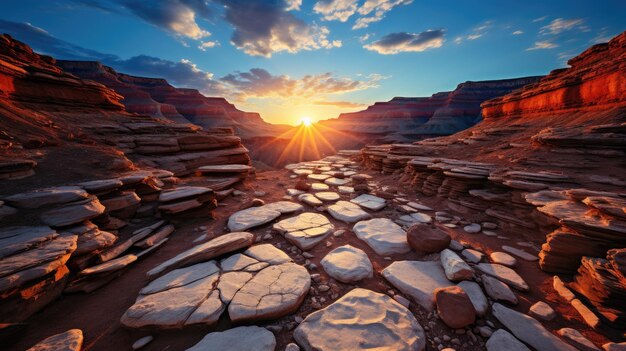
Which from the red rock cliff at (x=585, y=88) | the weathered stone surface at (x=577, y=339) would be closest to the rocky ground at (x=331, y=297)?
the weathered stone surface at (x=577, y=339)

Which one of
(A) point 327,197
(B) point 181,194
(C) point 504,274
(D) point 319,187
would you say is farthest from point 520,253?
(B) point 181,194

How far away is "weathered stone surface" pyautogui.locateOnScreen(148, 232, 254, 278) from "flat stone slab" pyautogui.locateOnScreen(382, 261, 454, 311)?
209cm

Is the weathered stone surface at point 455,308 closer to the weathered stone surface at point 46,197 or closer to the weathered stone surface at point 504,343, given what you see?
the weathered stone surface at point 504,343

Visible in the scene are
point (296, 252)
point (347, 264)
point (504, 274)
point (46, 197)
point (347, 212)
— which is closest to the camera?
point (504, 274)

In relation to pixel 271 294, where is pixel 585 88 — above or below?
above

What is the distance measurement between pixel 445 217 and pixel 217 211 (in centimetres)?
525

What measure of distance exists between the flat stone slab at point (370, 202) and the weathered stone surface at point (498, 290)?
2.51 metres

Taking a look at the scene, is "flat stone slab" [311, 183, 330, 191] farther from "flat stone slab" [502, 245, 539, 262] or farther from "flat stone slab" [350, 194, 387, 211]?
"flat stone slab" [502, 245, 539, 262]

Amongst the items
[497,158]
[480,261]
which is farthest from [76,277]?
[497,158]

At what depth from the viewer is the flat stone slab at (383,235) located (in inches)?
125

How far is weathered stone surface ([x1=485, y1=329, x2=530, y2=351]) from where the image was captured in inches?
66.6

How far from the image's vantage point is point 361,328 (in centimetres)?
184

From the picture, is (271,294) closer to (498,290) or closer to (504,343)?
(504,343)

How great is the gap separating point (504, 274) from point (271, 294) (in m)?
2.91
